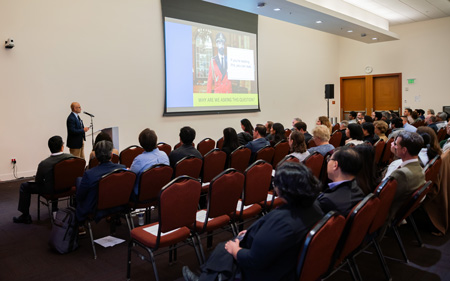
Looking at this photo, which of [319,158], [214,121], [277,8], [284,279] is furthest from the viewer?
[214,121]

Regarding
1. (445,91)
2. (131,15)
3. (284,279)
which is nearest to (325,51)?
(445,91)

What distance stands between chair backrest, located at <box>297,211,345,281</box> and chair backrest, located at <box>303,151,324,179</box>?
6.40ft

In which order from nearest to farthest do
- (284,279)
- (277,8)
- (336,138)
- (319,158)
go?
(284,279) < (319,158) < (336,138) < (277,8)

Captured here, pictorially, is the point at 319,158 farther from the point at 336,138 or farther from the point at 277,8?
the point at 277,8

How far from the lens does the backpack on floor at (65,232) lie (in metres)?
3.47

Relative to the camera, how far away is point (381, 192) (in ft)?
7.97

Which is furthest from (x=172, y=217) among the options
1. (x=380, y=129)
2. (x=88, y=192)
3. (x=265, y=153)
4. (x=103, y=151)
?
(x=380, y=129)

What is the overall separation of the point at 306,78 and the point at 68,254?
12.2 meters

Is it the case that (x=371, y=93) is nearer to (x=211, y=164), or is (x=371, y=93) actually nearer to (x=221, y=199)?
(x=211, y=164)

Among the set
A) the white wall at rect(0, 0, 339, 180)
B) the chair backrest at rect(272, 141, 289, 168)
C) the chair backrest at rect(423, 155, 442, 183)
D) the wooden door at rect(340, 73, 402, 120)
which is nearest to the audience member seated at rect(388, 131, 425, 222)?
the chair backrest at rect(423, 155, 442, 183)

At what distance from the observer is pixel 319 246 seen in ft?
6.05

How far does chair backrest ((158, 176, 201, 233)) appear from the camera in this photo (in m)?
2.58

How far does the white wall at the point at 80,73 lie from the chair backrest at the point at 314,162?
556 centimetres

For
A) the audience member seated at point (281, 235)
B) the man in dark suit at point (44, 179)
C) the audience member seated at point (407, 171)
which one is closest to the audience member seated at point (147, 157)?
the man in dark suit at point (44, 179)
